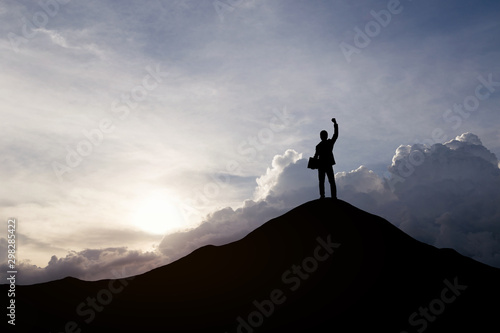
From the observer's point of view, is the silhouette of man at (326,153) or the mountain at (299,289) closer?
the mountain at (299,289)

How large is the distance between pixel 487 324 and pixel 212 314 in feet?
32.6

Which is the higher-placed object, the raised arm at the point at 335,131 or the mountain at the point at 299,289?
the raised arm at the point at 335,131

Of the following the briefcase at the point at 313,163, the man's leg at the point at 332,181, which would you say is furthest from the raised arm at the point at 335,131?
the man's leg at the point at 332,181

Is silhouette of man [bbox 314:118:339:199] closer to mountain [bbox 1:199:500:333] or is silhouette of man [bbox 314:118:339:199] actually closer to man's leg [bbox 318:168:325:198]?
man's leg [bbox 318:168:325:198]

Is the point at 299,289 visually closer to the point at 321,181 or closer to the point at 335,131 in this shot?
the point at 321,181

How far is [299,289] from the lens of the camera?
1479 cm

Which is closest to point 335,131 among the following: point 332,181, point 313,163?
point 313,163

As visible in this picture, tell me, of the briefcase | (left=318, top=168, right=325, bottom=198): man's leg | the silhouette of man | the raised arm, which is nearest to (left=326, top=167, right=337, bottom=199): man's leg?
the silhouette of man

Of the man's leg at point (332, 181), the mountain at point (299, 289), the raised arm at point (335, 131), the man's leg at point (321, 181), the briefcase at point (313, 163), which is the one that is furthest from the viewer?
the man's leg at point (321, 181)

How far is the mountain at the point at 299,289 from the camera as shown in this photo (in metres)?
13.6

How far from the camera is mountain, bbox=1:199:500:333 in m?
13.6

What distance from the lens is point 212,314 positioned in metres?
14.5

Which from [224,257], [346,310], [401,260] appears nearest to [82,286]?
[224,257]

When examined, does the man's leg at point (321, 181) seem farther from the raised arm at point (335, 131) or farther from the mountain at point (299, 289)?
the raised arm at point (335, 131)
